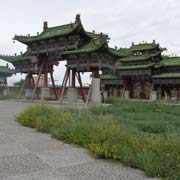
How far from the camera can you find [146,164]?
5.10 m

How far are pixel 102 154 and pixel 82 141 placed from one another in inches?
54.3

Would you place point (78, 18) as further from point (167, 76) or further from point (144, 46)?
point (144, 46)

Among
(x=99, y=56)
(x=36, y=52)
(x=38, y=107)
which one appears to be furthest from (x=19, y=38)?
(x=38, y=107)

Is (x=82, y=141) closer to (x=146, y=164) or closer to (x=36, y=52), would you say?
(x=146, y=164)

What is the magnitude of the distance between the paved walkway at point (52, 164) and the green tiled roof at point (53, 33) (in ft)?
74.5

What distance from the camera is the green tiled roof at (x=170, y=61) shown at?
41106 millimetres

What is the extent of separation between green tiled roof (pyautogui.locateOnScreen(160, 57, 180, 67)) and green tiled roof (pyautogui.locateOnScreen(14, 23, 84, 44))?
→ 17029mm

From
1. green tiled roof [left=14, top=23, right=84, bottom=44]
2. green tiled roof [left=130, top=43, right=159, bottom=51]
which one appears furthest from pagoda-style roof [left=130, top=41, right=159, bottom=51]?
green tiled roof [left=14, top=23, right=84, bottom=44]

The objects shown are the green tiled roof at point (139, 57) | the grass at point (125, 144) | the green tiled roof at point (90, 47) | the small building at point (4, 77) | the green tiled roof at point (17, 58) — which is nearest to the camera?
the grass at point (125, 144)

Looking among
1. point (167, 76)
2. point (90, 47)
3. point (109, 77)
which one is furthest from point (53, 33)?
point (167, 76)

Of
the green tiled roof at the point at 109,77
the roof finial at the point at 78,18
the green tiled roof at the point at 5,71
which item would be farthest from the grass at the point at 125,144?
the green tiled roof at the point at 5,71

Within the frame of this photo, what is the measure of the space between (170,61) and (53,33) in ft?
69.0

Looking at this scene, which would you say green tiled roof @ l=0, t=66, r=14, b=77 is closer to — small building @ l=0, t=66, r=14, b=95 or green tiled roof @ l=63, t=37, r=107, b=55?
small building @ l=0, t=66, r=14, b=95

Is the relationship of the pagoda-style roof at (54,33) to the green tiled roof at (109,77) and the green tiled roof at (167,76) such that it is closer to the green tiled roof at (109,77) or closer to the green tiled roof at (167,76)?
the green tiled roof at (167,76)
